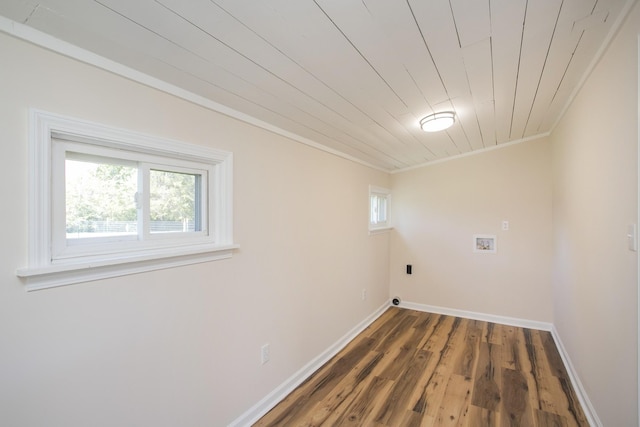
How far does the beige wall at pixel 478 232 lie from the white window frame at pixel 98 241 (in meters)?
3.11

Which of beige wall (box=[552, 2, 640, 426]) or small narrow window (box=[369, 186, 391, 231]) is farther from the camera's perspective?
small narrow window (box=[369, 186, 391, 231])

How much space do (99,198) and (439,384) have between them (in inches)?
106

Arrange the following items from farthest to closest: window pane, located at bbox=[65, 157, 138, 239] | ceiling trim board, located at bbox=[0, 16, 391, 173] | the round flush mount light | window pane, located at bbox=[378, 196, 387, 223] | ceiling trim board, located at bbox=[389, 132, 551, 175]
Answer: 1. window pane, located at bbox=[378, 196, 387, 223]
2. ceiling trim board, located at bbox=[389, 132, 551, 175]
3. the round flush mount light
4. window pane, located at bbox=[65, 157, 138, 239]
5. ceiling trim board, located at bbox=[0, 16, 391, 173]

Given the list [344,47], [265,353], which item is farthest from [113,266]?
[344,47]

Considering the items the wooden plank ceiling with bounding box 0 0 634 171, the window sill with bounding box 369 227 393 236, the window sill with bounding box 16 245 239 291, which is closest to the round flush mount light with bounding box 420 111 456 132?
the wooden plank ceiling with bounding box 0 0 634 171

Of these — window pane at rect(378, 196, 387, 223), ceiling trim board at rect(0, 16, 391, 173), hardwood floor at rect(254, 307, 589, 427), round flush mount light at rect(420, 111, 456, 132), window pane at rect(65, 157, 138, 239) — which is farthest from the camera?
window pane at rect(378, 196, 387, 223)

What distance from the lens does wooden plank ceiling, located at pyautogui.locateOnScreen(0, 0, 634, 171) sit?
995mm

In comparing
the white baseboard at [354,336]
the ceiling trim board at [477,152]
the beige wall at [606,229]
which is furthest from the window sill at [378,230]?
the beige wall at [606,229]

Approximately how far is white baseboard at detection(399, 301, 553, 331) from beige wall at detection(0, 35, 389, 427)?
1.93 m

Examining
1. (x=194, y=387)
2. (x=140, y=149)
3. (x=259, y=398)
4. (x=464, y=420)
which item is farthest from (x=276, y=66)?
(x=464, y=420)

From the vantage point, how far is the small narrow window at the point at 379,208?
12.7 feet

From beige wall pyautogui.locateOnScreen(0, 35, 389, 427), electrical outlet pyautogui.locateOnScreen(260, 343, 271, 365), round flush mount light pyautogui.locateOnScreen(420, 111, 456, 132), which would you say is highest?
round flush mount light pyautogui.locateOnScreen(420, 111, 456, 132)

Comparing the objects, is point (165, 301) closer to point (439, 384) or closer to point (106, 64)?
point (106, 64)

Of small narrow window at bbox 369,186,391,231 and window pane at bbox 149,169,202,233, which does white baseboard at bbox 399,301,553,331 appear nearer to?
small narrow window at bbox 369,186,391,231
